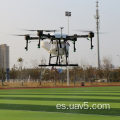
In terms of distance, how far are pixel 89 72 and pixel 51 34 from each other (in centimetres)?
5354

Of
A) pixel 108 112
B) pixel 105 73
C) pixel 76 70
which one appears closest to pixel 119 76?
pixel 105 73

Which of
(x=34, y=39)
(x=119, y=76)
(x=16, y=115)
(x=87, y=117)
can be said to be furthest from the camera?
(x=119, y=76)

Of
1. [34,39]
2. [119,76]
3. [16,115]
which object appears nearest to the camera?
[16,115]

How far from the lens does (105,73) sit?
7594 cm

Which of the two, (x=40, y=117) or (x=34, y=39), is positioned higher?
(x=34, y=39)

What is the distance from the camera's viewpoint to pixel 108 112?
51.0ft

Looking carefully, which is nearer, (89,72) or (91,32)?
(91,32)

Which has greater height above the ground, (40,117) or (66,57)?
(66,57)

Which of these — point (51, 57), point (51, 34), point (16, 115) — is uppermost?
point (51, 34)

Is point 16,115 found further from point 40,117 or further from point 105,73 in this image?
point 105,73

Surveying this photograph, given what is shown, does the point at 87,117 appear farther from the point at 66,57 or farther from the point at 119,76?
the point at 119,76

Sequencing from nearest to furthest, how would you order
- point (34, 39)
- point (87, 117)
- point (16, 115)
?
point (87, 117), point (16, 115), point (34, 39)

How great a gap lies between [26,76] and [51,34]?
65071mm

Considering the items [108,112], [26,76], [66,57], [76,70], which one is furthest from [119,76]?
[108,112]
